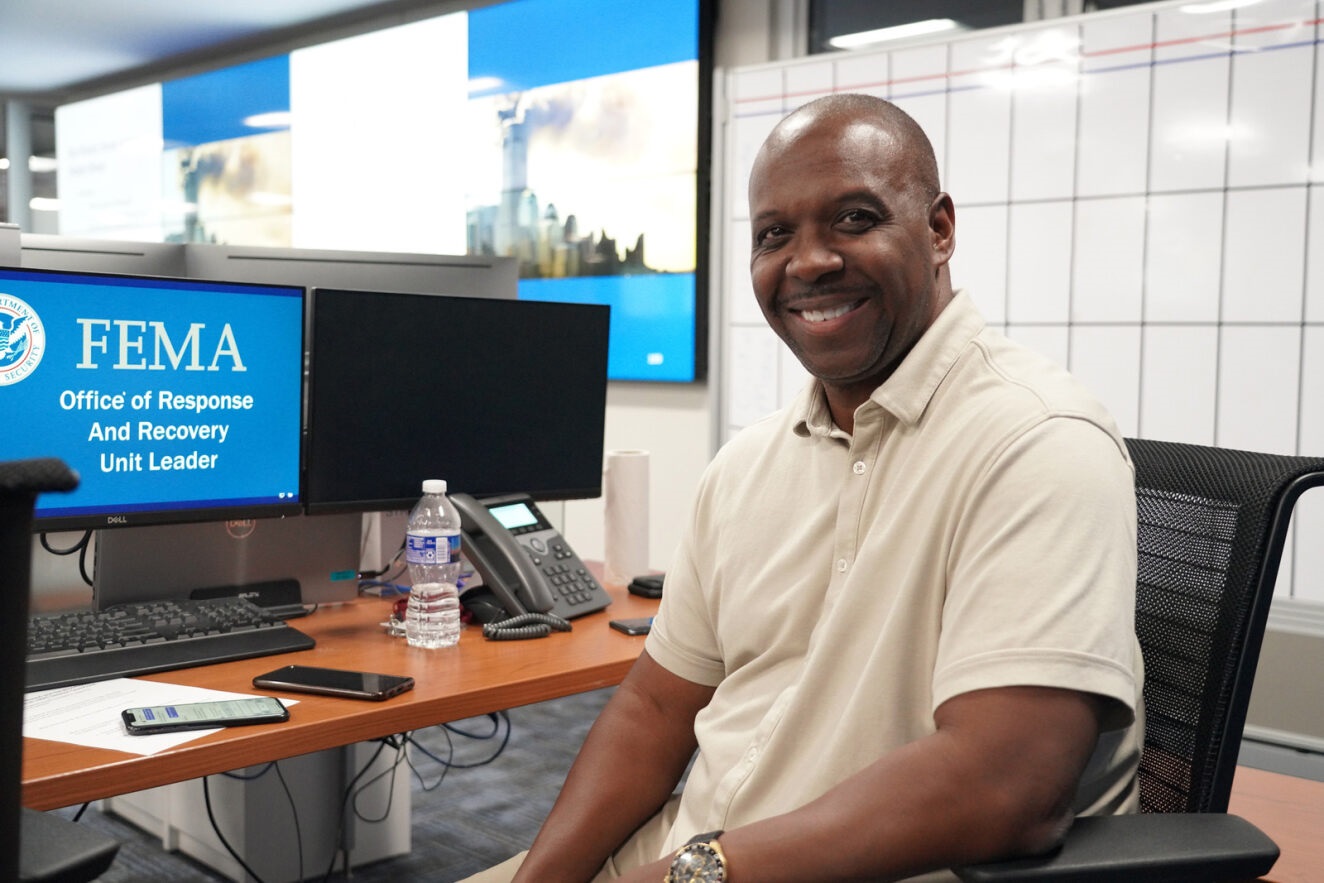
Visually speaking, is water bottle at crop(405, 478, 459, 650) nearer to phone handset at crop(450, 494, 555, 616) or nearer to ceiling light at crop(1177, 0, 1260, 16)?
phone handset at crop(450, 494, 555, 616)

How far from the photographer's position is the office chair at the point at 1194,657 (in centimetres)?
92

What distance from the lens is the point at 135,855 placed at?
103 inches

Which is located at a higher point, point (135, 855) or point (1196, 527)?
point (1196, 527)

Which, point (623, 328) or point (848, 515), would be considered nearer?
point (848, 515)

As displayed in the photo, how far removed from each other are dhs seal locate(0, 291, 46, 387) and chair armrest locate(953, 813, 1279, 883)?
130 cm

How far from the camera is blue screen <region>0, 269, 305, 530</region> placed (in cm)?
153

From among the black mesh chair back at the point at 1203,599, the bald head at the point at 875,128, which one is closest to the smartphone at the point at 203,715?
the bald head at the point at 875,128

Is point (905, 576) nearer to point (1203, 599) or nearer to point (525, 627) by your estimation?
point (1203, 599)

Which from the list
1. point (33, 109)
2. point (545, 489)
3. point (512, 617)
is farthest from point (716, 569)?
point (33, 109)

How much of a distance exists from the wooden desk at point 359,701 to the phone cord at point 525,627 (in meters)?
0.01

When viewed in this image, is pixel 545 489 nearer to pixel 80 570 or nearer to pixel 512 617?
pixel 512 617

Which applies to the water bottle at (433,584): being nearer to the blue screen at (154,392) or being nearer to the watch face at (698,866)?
the blue screen at (154,392)

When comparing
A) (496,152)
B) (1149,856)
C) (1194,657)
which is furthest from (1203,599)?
(496,152)

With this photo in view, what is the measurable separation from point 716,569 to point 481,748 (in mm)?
2228
